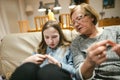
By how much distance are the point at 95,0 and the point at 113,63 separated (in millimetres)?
4748

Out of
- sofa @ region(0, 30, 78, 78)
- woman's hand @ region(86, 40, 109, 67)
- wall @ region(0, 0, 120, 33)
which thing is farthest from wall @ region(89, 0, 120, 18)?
woman's hand @ region(86, 40, 109, 67)

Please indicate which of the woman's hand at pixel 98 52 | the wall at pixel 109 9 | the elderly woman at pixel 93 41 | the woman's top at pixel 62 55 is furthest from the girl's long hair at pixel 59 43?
the wall at pixel 109 9

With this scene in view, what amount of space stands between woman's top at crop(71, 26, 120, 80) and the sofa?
0.49 m

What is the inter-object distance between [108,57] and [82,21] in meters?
0.32

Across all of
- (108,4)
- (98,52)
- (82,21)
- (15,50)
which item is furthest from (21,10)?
(98,52)

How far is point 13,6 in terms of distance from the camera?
5723 mm

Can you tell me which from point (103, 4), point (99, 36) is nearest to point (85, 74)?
point (99, 36)

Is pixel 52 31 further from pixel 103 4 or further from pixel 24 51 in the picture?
pixel 103 4

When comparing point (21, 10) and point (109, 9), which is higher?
point (21, 10)

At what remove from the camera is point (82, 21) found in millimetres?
1209

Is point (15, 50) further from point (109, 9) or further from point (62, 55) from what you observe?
point (109, 9)

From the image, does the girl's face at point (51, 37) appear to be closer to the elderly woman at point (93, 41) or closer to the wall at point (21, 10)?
the elderly woman at point (93, 41)

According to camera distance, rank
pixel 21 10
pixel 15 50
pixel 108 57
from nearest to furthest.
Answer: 1. pixel 108 57
2. pixel 15 50
3. pixel 21 10

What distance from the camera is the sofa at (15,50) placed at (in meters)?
1.56
